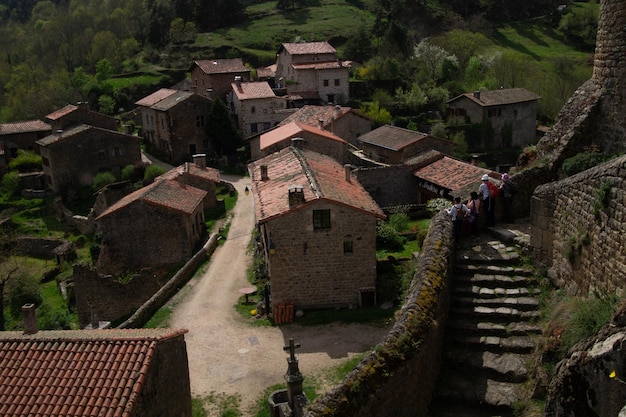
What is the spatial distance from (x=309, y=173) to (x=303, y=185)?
1.75 m

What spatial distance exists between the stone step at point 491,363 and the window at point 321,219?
13949 millimetres

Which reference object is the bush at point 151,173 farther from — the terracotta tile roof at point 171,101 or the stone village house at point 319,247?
the stone village house at point 319,247

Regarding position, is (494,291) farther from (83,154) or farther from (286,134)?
(83,154)

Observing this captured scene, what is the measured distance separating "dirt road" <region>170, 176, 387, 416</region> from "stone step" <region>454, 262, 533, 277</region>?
874 centimetres

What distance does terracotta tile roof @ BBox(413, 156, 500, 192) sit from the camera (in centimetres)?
3512

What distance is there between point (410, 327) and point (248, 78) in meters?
61.5

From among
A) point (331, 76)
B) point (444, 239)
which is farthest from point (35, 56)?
point (444, 239)

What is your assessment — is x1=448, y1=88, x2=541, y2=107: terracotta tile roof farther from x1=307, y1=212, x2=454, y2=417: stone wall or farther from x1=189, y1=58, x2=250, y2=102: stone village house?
x1=307, y1=212, x2=454, y2=417: stone wall

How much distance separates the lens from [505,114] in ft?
201

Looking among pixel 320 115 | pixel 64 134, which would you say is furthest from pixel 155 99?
pixel 320 115

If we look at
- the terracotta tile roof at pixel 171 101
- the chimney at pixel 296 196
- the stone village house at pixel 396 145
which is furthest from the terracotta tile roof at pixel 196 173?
the chimney at pixel 296 196

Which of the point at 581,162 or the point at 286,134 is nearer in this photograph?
the point at 581,162

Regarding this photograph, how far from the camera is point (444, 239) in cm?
1248

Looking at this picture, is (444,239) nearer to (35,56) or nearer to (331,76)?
(331,76)
